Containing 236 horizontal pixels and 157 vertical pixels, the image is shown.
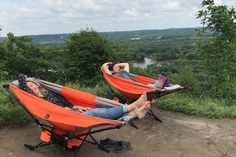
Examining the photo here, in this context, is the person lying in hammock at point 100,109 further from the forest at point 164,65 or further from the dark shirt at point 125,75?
the dark shirt at point 125,75

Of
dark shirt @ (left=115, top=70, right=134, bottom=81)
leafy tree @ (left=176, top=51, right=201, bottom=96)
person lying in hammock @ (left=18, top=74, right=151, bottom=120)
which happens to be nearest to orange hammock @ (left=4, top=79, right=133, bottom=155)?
person lying in hammock @ (left=18, top=74, right=151, bottom=120)

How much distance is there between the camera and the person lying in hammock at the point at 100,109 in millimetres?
4348

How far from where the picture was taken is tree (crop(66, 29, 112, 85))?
12438 mm

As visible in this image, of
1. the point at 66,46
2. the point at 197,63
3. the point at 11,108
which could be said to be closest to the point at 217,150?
the point at 11,108

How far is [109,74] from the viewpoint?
21.6 feet

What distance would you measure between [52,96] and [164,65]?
29.4 ft

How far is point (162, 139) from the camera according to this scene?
5289mm

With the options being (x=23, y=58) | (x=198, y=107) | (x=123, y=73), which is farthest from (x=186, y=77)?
(x=23, y=58)

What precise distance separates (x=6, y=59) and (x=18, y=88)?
7.99 meters

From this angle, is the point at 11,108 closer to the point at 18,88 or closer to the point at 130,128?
the point at 18,88

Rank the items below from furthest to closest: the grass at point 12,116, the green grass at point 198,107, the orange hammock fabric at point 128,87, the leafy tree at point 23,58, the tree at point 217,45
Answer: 1. the leafy tree at point 23,58
2. the tree at point 217,45
3. the green grass at point 198,107
4. the orange hammock fabric at point 128,87
5. the grass at point 12,116

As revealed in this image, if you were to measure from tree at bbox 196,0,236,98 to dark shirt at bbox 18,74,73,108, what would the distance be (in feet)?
14.4

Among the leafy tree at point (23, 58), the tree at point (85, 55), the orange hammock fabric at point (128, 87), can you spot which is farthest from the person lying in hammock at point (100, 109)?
the leafy tree at point (23, 58)

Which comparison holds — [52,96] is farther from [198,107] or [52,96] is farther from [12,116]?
[198,107]
